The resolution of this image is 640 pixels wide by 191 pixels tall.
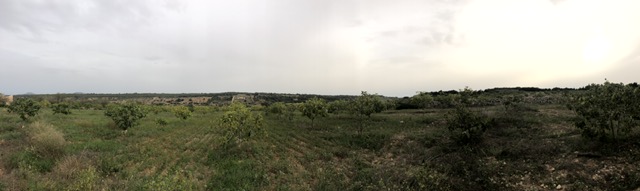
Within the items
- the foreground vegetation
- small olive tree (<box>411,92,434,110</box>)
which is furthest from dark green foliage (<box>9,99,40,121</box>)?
small olive tree (<box>411,92,434,110</box>)

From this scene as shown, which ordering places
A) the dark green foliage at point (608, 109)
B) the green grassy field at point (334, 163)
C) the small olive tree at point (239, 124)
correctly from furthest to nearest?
1. the small olive tree at point (239, 124)
2. the dark green foliage at point (608, 109)
3. the green grassy field at point (334, 163)

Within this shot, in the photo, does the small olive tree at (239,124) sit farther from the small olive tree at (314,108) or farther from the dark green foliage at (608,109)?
the dark green foliage at (608,109)

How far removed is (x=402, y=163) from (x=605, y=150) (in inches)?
381

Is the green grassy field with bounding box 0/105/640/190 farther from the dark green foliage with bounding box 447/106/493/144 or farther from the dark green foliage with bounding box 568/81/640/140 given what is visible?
the dark green foliage with bounding box 568/81/640/140

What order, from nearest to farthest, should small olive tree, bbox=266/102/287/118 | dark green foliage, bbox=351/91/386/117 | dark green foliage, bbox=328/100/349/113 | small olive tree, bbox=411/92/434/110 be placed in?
dark green foliage, bbox=351/91/386/117 → dark green foliage, bbox=328/100/349/113 → small olive tree, bbox=266/102/287/118 → small olive tree, bbox=411/92/434/110

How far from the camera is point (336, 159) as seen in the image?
2141cm

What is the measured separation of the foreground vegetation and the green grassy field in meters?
0.05

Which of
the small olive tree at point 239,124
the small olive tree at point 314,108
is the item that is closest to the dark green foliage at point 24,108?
the small olive tree at point 239,124

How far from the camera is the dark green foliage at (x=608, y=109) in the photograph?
1645 centimetres

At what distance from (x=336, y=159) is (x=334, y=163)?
1216 mm

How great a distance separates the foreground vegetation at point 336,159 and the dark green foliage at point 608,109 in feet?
0.79

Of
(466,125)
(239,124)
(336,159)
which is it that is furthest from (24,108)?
(466,125)

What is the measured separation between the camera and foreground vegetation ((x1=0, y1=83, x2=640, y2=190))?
553 inches

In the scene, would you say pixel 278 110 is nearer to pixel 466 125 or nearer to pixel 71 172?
pixel 466 125
